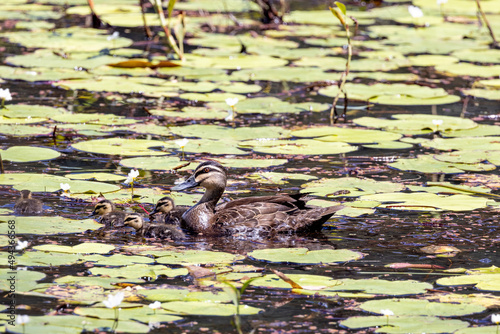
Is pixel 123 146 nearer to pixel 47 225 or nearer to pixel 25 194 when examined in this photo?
pixel 25 194

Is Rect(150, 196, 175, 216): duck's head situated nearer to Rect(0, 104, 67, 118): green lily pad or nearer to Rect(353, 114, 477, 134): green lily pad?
Rect(0, 104, 67, 118): green lily pad

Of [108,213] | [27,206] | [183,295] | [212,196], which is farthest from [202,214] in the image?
[183,295]

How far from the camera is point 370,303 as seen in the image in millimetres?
5977

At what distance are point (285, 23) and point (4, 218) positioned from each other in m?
13.2

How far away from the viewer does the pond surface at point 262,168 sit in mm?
6004

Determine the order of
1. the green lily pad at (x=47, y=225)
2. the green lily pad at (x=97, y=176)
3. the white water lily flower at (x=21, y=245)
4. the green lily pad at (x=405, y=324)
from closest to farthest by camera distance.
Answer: the green lily pad at (x=405, y=324), the white water lily flower at (x=21, y=245), the green lily pad at (x=47, y=225), the green lily pad at (x=97, y=176)

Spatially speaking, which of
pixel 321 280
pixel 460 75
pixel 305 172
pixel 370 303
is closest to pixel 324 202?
pixel 305 172

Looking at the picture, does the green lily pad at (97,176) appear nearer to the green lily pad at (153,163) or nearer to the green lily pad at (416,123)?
the green lily pad at (153,163)

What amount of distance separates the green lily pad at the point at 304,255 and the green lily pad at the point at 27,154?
365 centimetres

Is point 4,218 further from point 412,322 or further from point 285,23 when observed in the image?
point 285,23

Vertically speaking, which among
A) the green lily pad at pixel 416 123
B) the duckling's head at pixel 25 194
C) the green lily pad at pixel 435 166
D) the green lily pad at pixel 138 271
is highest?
the green lily pad at pixel 416 123

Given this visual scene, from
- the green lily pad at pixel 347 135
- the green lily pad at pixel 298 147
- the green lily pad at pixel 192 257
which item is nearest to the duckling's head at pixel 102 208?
the green lily pad at pixel 192 257

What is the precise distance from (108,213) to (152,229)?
452 millimetres

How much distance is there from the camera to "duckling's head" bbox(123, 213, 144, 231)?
7.81 m
